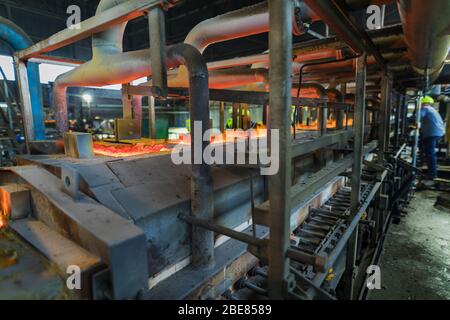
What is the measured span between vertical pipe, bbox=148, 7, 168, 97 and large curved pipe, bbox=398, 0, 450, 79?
153 centimetres

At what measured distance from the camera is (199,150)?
1.55 meters

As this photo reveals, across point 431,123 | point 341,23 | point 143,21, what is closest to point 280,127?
point 341,23

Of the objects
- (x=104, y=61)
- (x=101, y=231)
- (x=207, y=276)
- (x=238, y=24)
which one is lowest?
(x=207, y=276)

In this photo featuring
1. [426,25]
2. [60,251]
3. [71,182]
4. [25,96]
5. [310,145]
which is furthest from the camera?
[25,96]

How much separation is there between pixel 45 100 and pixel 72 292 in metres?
9.31

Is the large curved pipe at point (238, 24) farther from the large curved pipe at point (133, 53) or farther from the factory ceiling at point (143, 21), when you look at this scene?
the factory ceiling at point (143, 21)

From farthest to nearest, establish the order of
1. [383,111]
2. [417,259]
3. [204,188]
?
1. [417,259]
2. [383,111]
3. [204,188]

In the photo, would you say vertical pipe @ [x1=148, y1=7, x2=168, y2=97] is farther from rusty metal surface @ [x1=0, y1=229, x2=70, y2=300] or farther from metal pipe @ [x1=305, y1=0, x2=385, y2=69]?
rusty metal surface @ [x1=0, y1=229, x2=70, y2=300]

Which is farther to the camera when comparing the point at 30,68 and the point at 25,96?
the point at 30,68

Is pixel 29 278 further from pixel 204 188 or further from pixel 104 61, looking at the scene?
pixel 104 61

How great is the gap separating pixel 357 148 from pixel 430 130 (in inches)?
245
